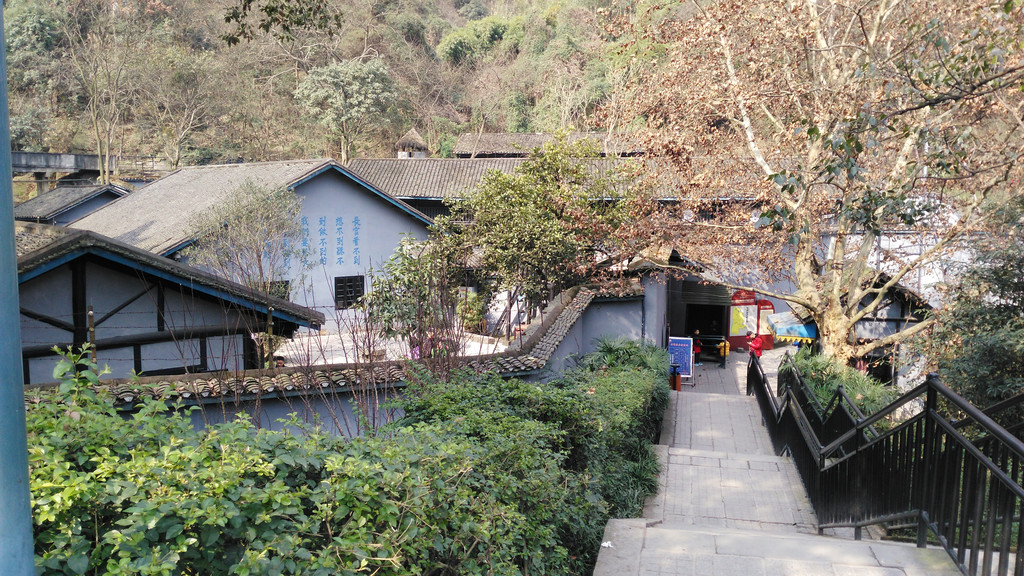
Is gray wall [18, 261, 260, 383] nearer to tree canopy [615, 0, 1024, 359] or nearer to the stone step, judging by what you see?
the stone step

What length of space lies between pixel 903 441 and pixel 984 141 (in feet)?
31.0

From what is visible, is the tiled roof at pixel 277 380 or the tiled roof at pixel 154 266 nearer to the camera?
the tiled roof at pixel 277 380

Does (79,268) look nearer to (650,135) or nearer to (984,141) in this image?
(650,135)

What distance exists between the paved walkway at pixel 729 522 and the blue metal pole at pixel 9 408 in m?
3.18

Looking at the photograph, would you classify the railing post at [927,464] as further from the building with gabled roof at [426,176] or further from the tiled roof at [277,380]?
the building with gabled roof at [426,176]

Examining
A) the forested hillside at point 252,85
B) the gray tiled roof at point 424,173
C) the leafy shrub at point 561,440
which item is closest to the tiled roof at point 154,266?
the leafy shrub at point 561,440

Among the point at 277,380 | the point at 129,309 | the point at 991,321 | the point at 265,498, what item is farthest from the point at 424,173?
the point at 265,498

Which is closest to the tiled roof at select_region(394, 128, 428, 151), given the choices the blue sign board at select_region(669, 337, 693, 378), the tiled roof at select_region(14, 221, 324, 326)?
the blue sign board at select_region(669, 337, 693, 378)

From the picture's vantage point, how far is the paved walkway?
4.36 m

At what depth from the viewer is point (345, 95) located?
3853 centimetres

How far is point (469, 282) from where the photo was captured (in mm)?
17000

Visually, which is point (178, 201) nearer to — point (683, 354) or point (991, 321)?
point (683, 354)

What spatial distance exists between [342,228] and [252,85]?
2239cm

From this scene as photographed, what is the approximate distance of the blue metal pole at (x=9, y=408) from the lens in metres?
1.93
